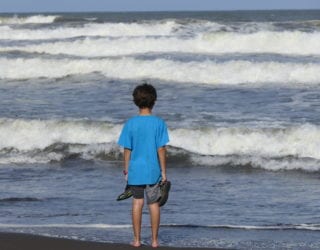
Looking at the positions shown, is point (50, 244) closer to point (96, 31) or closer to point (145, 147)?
point (145, 147)

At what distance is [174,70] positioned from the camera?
2438 cm

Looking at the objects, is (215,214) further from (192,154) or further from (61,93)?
(61,93)

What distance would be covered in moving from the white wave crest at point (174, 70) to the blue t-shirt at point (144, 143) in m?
15.8

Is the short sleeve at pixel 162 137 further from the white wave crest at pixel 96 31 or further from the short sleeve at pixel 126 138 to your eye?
the white wave crest at pixel 96 31

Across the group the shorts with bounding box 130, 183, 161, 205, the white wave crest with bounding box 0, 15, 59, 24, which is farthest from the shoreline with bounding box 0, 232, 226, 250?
the white wave crest with bounding box 0, 15, 59, 24

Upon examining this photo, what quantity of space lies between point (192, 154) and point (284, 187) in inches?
103

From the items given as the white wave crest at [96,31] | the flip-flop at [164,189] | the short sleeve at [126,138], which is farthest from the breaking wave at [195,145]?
the white wave crest at [96,31]

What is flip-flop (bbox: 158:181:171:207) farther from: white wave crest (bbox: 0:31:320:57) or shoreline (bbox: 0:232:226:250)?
A: white wave crest (bbox: 0:31:320:57)

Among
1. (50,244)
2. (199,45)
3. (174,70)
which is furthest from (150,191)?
(199,45)

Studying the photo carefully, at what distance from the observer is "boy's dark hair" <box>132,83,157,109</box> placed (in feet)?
21.3

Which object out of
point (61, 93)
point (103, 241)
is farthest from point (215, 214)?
point (61, 93)

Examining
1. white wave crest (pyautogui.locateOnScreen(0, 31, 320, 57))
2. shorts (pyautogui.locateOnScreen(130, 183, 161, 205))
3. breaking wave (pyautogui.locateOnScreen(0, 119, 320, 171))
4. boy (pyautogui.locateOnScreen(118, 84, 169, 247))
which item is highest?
white wave crest (pyautogui.locateOnScreen(0, 31, 320, 57))

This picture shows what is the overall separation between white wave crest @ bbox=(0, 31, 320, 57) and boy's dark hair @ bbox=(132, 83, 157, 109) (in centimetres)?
2581

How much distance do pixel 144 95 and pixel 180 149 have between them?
6652mm
